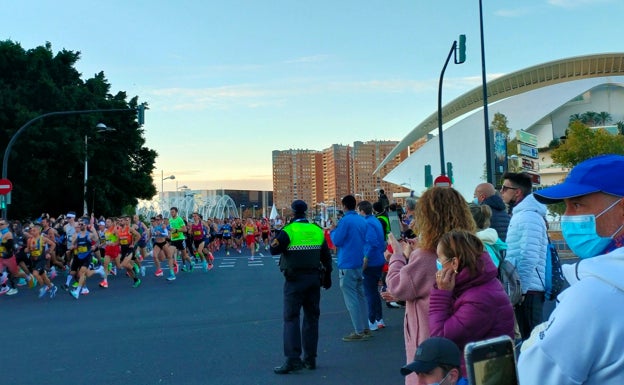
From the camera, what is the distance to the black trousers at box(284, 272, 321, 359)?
22.6 ft

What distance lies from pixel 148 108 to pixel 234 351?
A: 38.2m

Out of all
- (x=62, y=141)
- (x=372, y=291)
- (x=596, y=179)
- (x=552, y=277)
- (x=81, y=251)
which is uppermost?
(x=62, y=141)

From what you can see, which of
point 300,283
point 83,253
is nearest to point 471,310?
point 300,283

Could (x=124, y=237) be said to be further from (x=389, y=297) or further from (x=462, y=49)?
(x=389, y=297)

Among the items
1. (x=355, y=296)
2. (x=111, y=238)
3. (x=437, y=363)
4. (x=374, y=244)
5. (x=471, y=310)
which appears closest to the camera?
(x=437, y=363)

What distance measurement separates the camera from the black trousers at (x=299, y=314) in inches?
271

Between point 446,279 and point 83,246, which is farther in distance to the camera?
point 83,246

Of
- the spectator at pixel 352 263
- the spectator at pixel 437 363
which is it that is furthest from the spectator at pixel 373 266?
the spectator at pixel 437 363

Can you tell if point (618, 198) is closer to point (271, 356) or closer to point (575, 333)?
point (575, 333)

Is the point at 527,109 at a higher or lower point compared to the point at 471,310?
higher

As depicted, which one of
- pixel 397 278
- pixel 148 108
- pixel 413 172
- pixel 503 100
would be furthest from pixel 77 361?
pixel 503 100

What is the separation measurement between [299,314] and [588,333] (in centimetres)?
573

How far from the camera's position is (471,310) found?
124 inches

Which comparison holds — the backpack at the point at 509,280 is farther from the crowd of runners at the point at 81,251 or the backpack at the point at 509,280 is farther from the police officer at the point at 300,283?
the crowd of runners at the point at 81,251
